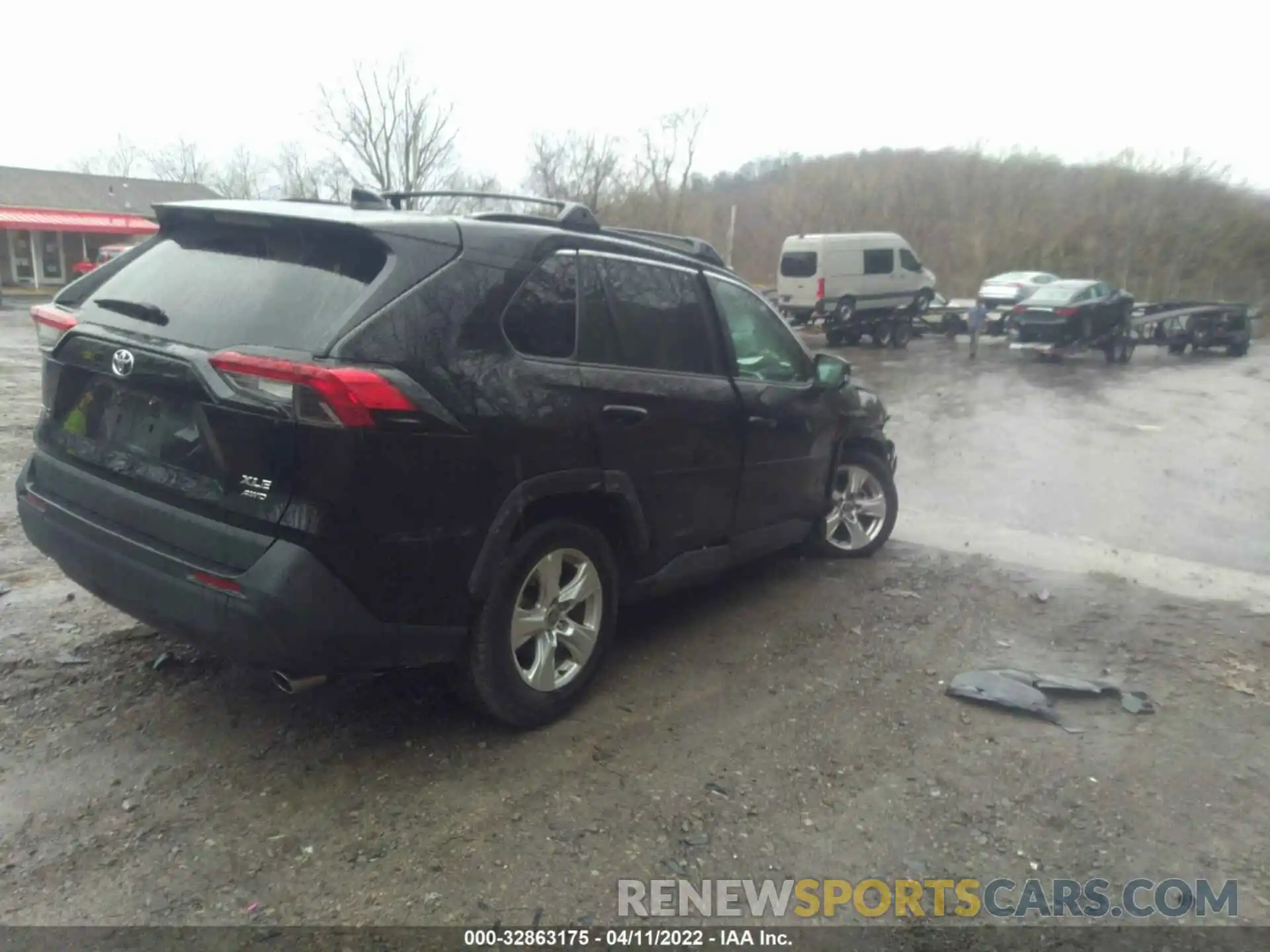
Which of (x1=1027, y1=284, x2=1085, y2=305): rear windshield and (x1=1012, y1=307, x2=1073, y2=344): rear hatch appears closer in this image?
(x1=1012, y1=307, x2=1073, y2=344): rear hatch

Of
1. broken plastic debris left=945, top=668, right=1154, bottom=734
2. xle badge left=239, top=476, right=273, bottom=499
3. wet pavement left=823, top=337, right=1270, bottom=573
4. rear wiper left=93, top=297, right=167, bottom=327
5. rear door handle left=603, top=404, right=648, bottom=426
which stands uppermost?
rear wiper left=93, top=297, right=167, bottom=327

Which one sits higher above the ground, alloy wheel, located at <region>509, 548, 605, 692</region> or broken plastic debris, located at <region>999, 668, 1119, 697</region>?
alloy wheel, located at <region>509, 548, 605, 692</region>

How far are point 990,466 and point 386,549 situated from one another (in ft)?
28.0

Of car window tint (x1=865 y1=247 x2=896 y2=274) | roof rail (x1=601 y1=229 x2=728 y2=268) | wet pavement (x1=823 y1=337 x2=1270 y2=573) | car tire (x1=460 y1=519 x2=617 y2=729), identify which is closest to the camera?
car tire (x1=460 y1=519 x2=617 y2=729)

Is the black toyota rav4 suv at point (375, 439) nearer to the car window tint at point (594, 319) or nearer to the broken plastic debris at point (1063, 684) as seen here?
the car window tint at point (594, 319)

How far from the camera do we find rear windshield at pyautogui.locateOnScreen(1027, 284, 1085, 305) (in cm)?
2392

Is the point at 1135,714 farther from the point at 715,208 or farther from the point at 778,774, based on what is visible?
the point at 715,208

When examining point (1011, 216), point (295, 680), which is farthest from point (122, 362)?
point (1011, 216)

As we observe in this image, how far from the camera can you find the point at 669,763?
11.5 feet

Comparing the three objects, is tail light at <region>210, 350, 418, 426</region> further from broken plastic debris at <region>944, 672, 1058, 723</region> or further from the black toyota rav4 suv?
broken plastic debris at <region>944, 672, 1058, 723</region>

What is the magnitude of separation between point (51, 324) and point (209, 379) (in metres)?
1.14

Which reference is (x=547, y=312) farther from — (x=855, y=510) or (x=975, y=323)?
(x=975, y=323)

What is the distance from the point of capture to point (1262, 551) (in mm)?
7137

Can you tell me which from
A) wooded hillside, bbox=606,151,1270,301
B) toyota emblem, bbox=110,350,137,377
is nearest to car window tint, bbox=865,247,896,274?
toyota emblem, bbox=110,350,137,377
